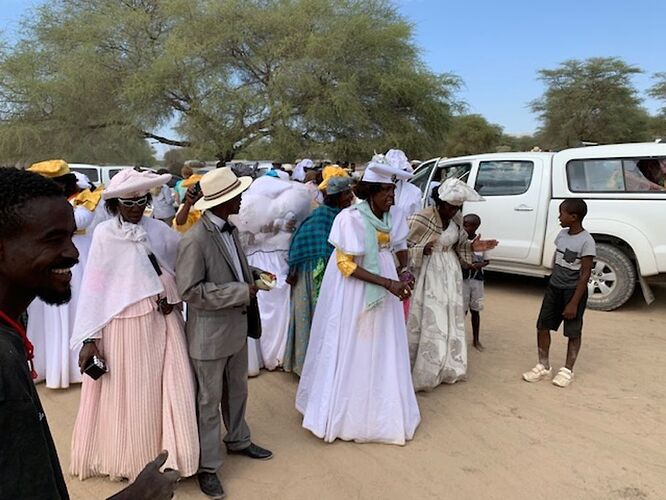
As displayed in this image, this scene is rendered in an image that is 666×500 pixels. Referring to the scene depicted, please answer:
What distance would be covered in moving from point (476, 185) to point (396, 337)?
5.00 metres

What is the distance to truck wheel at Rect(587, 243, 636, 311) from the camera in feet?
21.6

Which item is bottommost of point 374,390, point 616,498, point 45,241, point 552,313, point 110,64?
point 616,498

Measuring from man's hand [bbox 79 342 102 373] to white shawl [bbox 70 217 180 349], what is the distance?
50mm

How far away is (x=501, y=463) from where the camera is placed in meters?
3.28

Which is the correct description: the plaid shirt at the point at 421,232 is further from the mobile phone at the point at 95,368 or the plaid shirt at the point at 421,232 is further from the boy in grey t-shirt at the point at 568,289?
the mobile phone at the point at 95,368

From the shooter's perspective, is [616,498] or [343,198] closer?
[616,498]

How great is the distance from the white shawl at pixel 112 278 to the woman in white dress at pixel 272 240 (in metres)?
1.86

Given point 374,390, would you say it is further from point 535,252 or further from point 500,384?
point 535,252

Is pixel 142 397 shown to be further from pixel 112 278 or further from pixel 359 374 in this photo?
pixel 359 374

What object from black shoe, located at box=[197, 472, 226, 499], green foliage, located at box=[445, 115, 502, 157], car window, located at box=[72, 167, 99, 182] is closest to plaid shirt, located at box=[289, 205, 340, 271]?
black shoe, located at box=[197, 472, 226, 499]

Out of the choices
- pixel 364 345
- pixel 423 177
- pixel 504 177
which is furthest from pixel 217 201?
pixel 423 177

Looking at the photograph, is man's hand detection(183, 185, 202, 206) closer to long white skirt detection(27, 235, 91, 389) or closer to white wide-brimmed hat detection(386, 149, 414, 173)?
long white skirt detection(27, 235, 91, 389)

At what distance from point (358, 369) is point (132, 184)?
1.91m

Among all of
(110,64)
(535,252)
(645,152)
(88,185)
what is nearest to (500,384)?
(535,252)
